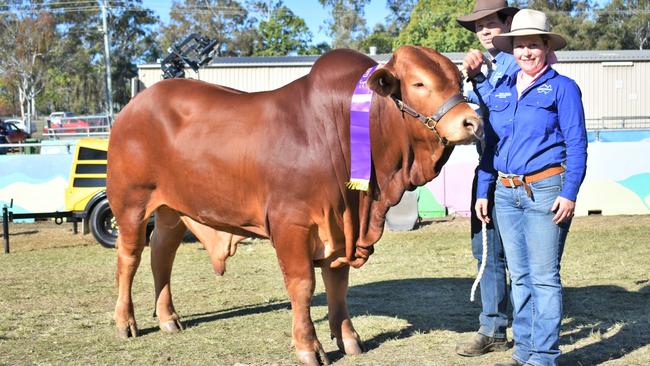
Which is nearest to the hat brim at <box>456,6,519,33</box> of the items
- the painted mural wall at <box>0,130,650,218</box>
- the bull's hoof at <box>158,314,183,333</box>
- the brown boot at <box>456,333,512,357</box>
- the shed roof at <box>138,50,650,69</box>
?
the brown boot at <box>456,333,512,357</box>

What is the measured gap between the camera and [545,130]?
15.3 ft

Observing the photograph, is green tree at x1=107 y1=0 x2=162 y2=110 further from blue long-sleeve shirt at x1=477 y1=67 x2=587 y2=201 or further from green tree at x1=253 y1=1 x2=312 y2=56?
blue long-sleeve shirt at x1=477 y1=67 x2=587 y2=201

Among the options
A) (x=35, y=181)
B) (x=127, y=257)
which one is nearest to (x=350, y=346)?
(x=127, y=257)

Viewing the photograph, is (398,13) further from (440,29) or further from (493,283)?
(493,283)

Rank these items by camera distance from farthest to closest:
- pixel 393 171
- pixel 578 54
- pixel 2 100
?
pixel 2 100 < pixel 578 54 < pixel 393 171

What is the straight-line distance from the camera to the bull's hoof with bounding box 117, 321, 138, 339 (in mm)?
6340

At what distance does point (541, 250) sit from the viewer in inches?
186

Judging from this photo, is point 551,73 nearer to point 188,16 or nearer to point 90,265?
point 90,265

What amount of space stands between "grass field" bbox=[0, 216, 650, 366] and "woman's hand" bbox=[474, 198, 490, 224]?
996mm

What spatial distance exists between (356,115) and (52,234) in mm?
9858

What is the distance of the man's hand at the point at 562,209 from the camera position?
178 inches

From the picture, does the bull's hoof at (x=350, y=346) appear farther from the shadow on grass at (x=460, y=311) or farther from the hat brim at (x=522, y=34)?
the hat brim at (x=522, y=34)

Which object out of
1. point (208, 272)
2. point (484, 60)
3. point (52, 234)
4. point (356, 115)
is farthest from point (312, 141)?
point (52, 234)

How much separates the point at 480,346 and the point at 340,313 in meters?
1.03
